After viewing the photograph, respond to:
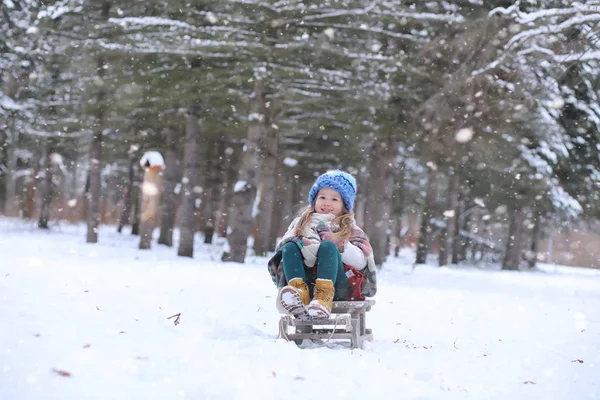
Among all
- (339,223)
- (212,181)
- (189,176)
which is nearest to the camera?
(339,223)

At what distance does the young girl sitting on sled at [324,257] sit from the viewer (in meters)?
4.68

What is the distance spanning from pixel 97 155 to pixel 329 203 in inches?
518

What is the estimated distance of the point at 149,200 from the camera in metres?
15.9

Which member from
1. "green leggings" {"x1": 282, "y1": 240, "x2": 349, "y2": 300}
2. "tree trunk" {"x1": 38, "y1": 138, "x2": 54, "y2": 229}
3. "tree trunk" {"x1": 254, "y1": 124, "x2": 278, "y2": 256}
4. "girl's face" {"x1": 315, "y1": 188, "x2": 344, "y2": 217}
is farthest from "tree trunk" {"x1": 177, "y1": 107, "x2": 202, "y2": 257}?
"green leggings" {"x1": 282, "y1": 240, "x2": 349, "y2": 300}

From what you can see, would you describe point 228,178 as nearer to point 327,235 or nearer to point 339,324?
point 327,235

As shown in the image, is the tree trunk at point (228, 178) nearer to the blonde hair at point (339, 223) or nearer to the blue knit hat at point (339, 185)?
the blue knit hat at point (339, 185)

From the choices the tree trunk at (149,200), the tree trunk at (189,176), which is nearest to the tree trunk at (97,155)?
the tree trunk at (149,200)

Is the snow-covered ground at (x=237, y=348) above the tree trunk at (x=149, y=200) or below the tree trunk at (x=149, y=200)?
below

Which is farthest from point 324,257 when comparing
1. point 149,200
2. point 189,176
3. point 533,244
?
point 533,244

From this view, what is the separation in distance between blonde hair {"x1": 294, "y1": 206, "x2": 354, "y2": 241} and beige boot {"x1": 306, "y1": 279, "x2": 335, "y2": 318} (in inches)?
18.7

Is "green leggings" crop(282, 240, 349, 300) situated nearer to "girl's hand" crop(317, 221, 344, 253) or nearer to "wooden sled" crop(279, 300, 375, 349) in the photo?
"girl's hand" crop(317, 221, 344, 253)

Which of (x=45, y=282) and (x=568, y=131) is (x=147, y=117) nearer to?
(x=45, y=282)

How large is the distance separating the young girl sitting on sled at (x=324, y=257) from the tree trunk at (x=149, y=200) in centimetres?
1084

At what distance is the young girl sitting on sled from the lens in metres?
4.68
